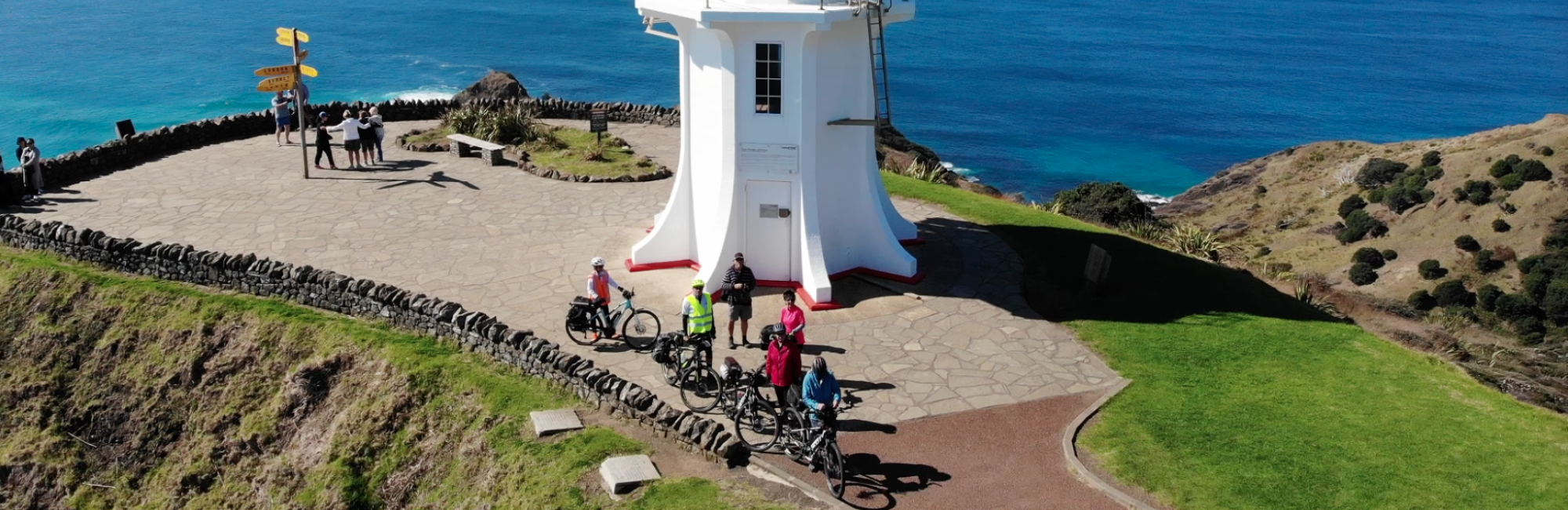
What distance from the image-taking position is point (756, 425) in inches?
535

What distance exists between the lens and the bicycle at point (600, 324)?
16.4 meters

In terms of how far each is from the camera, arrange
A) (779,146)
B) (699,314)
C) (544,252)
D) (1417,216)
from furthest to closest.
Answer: (1417,216) → (544,252) → (779,146) → (699,314)

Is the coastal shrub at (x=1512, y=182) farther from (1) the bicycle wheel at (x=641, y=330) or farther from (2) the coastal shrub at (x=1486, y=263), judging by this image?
(1) the bicycle wheel at (x=641, y=330)

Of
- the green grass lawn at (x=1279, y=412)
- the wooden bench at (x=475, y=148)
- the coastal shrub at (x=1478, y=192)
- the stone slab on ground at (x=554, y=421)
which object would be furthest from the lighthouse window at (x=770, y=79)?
the coastal shrub at (x=1478, y=192)

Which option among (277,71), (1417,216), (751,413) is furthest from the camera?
(1417,216)

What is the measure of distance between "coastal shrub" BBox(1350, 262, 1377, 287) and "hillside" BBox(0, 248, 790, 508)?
36.0m

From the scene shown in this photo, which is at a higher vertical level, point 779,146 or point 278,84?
point 278,84

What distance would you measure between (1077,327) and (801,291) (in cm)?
436

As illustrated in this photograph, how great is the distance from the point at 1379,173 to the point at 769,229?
3888cm

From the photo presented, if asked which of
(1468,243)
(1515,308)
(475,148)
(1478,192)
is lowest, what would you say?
(1515,308)

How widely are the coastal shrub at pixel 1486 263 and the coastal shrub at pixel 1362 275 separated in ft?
11.0

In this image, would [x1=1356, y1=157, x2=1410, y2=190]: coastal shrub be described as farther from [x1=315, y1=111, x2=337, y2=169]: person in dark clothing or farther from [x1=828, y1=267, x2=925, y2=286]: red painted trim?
[x1=315, y1=111, x2=337, y2=169]: person in dark clothing

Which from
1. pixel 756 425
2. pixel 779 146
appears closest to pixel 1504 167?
pixel 779 146

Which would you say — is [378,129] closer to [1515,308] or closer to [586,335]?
[586,335]
